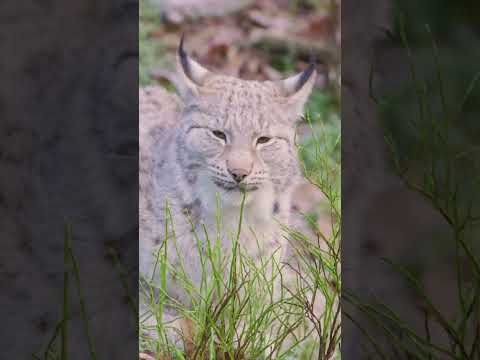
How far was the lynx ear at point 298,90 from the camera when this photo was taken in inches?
38.1

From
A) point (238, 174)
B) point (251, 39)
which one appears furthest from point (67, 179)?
point (251, 39)

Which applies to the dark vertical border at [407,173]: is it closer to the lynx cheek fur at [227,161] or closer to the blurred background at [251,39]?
the lynx cheek fur at [227,161]

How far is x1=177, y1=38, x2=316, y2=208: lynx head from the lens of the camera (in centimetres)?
93

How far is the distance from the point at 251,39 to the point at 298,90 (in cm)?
63

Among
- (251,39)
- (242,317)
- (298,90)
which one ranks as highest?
(251,39)

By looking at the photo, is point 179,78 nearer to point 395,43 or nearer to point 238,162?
point 238,162

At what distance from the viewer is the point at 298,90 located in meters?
0.97

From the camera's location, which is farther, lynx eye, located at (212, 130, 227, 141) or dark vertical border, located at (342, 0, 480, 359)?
lynx eye, located at (212, 130, 227, 141)

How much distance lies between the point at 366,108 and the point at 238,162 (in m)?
0.45

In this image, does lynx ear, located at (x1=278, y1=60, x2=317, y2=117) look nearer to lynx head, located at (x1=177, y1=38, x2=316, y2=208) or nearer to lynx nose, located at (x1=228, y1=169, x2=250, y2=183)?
lynx head, located at (x1=177, y1=38, x2=316, y2=208)

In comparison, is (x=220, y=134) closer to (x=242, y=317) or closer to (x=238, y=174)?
(x=238, y=174)

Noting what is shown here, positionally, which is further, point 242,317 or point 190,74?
point 190,74

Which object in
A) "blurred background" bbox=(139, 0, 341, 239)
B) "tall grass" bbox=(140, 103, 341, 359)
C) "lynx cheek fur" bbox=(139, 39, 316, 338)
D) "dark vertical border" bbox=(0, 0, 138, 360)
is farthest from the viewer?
"blurred background" bbox=(139, 0, 341, 239)

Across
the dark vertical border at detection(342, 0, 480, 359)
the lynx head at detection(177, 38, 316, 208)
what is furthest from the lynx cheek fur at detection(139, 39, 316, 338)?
the dark vertical border at detection(342, 0, 480, 359)
